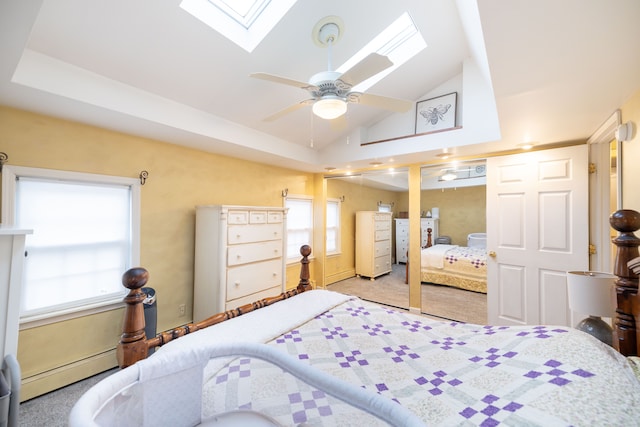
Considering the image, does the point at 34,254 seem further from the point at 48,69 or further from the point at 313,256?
the point at 313,256

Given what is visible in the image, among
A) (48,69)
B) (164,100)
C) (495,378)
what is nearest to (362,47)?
(164,100)

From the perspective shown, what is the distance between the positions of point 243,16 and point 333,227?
3.40 m

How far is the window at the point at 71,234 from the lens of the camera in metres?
2.00

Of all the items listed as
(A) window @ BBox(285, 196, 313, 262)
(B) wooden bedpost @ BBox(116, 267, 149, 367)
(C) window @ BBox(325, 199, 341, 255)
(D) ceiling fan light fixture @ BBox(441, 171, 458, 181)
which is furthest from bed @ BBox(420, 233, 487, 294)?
(B) wooden bedpost @ BBox(116, 267, 149, 367)

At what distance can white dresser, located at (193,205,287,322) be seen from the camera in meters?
2.72

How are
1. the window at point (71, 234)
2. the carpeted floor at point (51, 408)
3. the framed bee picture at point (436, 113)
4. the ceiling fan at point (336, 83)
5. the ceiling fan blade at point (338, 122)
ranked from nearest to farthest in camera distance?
the ceiling fan at point (336, 83) < the carpeted floor at point (51, 408) < the window at point (71, 234) < the ceiling fan blade at point (338, 122) < the framed bee picture at point (436, 113)

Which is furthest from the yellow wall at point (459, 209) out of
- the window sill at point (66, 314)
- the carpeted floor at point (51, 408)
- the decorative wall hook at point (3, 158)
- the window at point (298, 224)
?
the decorative wall hook at point (3, 158)

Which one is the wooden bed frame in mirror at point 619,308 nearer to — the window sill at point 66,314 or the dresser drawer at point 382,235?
the window sill at point 66,314

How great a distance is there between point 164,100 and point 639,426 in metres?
3.25

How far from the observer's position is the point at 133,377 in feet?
2.26

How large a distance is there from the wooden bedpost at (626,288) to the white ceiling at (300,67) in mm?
810

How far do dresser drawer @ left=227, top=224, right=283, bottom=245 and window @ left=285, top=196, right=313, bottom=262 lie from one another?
38.1 inches

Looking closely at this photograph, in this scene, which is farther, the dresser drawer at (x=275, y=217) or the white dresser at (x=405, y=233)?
the white dresser at (x=405, y=233)

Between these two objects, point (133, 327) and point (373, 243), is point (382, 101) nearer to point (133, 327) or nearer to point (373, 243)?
point (133, 327)
